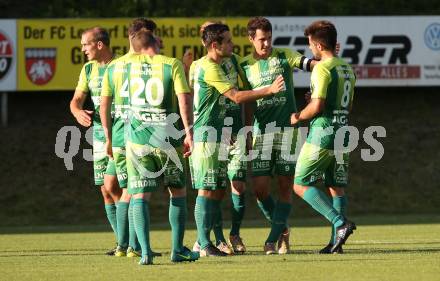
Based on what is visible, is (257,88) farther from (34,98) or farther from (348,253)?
(34,98)

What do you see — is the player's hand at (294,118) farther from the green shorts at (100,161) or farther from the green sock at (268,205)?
the green shorts at (100,161)

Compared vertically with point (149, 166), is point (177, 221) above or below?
below

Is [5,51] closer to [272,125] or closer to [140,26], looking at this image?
[272,125]

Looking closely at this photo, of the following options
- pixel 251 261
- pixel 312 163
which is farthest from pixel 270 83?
pixel 251 261

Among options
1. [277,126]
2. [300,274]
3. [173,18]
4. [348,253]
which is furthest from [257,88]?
[173,18]

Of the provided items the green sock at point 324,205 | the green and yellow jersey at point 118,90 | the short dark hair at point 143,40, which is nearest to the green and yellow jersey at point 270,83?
the green sock at point 324,205

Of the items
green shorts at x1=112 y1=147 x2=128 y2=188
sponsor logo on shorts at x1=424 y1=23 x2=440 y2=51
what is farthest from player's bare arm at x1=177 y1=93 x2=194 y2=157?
sponsor logo on shorts at x1=424 y1=23 x2=440 y2=51

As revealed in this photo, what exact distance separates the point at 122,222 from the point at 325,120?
238cm

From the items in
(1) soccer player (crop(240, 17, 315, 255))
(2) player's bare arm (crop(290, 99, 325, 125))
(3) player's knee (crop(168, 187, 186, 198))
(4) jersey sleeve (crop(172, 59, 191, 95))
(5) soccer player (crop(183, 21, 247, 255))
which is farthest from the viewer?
(1) soccer player (crop(240, 17, 315, 255))

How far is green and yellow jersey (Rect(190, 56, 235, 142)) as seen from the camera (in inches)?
470

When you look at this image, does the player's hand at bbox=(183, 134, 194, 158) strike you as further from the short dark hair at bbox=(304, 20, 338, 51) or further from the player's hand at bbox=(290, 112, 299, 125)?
the short dark hair at bbox=(304, 20, 338, 51)

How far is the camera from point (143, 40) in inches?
426

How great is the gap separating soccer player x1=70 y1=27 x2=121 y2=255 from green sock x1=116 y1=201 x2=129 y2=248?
312 mm

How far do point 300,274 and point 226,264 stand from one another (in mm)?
1295
